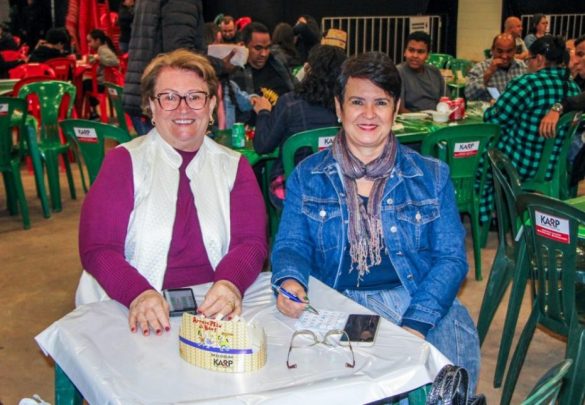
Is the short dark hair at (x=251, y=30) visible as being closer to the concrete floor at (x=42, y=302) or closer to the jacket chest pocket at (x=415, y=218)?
the concrete floor at (x=42, y=302)

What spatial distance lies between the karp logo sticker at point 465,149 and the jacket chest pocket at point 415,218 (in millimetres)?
1997

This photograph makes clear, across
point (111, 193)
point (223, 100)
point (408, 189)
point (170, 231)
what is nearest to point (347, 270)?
point (408, 189)

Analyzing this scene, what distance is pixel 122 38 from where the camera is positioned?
10898 mm

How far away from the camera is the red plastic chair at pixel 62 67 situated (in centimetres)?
817

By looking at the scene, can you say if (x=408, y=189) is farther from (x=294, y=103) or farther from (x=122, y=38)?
(x=122, y=38)

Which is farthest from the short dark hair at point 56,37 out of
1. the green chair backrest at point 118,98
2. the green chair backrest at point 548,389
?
the green chair backrest at point 548,389

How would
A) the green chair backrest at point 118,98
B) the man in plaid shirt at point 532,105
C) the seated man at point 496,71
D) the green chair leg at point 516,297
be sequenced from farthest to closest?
the green chair backrest at point 118,98 → the seated man at point 496,71 → the man in plaid shirt at point 532,105 → the green chair leg at point 516,297

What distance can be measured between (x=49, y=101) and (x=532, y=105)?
348 centimetres

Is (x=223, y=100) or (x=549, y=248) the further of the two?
(x=223, y=100)

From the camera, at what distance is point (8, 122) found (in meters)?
5.32

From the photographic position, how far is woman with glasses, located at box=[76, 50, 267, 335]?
7.92ft

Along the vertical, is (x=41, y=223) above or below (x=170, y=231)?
below

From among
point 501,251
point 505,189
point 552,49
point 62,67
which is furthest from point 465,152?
point 62,67

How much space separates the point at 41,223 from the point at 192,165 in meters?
3.33
